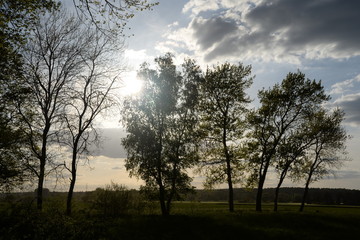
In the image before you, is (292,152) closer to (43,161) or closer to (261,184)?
(261,184)

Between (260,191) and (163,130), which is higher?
(163,130)

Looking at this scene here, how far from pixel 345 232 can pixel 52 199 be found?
817 inches

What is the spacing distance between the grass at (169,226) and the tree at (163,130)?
11.1 feet

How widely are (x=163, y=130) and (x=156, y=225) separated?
8.75 meters

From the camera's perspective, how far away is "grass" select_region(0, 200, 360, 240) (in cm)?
1271

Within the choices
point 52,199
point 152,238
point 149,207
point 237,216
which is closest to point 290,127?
point 237,216

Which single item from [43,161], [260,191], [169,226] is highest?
[43,161]

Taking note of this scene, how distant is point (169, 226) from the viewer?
19.9 metres

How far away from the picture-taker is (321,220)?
2291 cm

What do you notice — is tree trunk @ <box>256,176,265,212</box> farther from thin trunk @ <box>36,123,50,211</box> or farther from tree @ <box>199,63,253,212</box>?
thin trunk @ <box>36,123,50,211</box>

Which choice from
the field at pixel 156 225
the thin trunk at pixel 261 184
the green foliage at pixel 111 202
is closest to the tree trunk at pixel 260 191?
the thin trunk at pixel 261 184

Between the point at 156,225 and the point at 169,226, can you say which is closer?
the point at 169,226

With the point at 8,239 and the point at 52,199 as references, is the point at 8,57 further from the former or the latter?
the point at 8,239

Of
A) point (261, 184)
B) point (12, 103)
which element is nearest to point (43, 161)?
point (12, 103)
